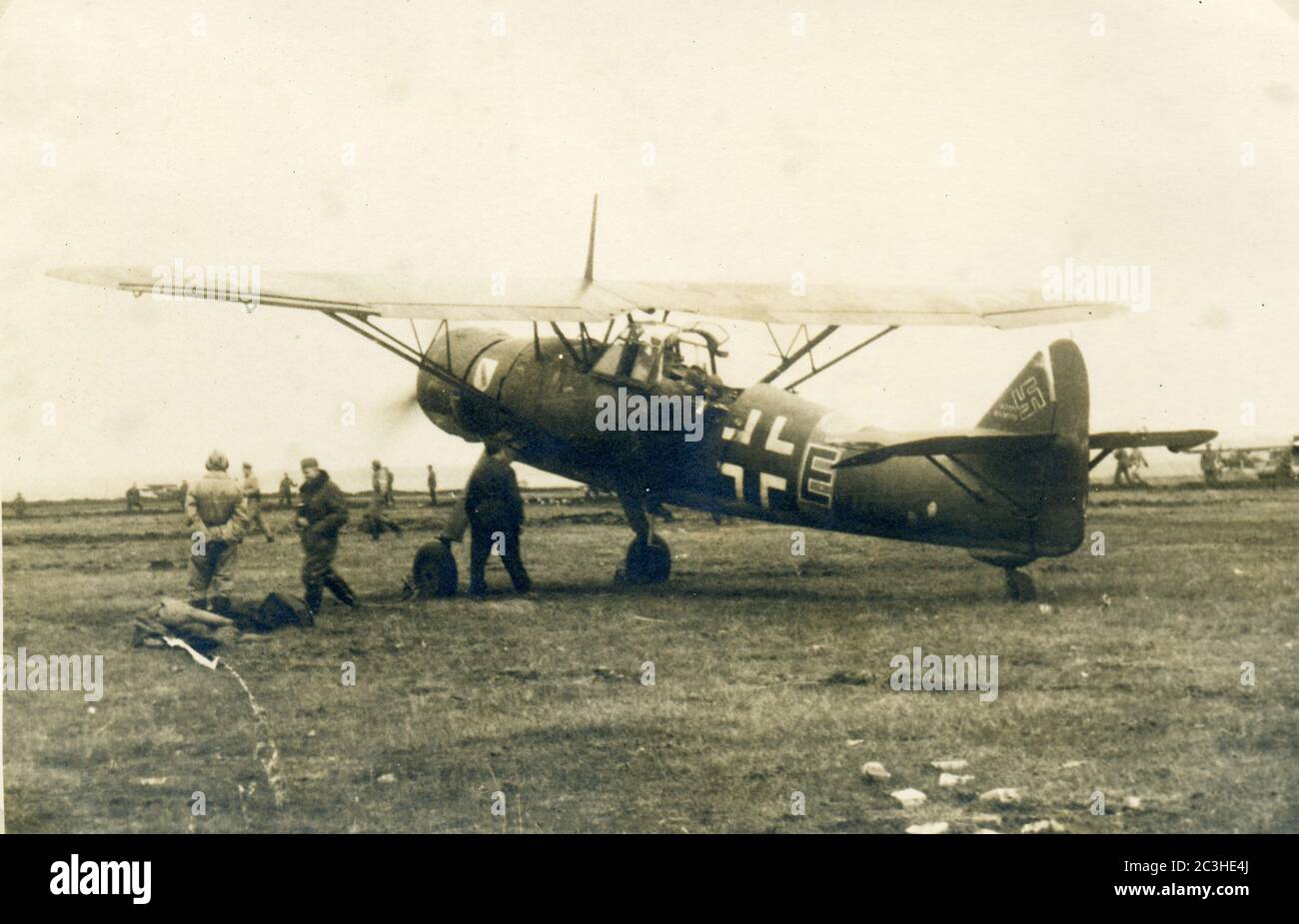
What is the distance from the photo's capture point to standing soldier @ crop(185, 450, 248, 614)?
7516mm

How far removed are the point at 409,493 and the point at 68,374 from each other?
539 centimetres

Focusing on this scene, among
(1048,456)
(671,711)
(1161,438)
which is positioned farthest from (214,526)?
(1161,438)

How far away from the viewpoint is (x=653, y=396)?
810 cm

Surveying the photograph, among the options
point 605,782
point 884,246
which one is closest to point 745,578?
point 884,246

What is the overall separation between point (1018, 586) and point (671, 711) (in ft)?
8.09

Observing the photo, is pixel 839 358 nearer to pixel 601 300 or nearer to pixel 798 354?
pixel 798 354

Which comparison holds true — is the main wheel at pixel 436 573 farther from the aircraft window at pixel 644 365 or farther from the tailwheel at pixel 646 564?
the aircraft window at pixel 644 365

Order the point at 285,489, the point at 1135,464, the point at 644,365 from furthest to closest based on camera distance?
the point at 1135,464, the point at 285,489, the point at 644,365

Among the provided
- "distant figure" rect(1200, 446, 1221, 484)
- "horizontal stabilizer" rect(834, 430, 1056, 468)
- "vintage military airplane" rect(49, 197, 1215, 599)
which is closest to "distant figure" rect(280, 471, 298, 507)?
"vintage military airplane" rect(49, 197, 1215, 599)

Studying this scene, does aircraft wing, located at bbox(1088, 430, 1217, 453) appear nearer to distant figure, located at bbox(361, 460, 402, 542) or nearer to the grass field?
the grass field

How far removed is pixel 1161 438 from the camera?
21.4 ft

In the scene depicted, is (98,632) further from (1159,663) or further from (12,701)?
(1159,663)

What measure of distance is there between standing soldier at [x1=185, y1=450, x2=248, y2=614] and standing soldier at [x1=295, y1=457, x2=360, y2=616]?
1.56 feet
